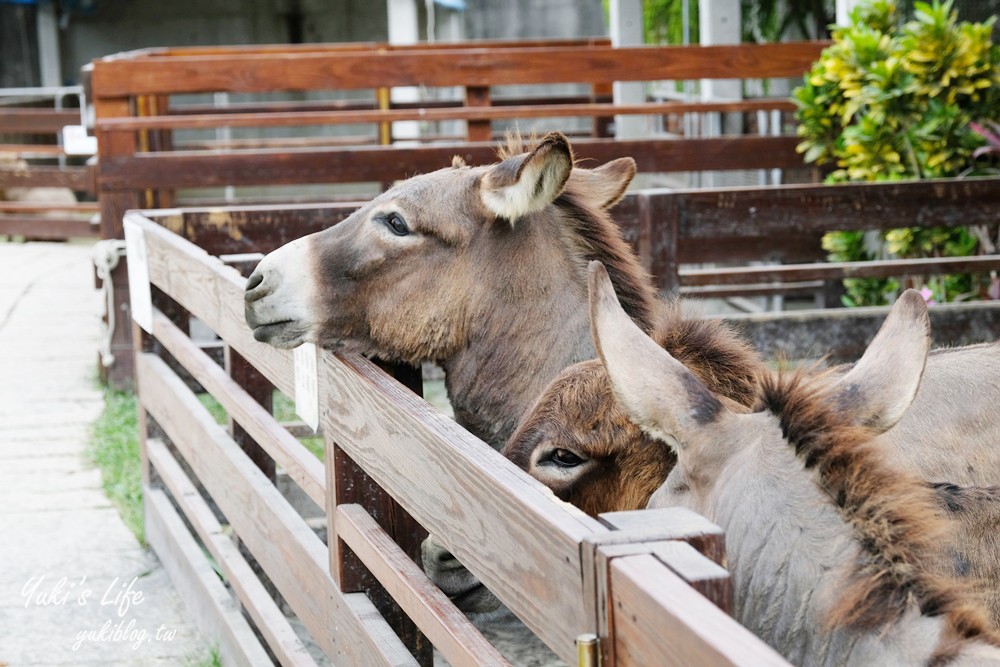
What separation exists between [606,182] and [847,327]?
7.72 feet

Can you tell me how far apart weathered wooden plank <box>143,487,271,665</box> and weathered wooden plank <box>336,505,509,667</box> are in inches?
43.2

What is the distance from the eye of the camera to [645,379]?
213cm

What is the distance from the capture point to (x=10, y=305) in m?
11.4

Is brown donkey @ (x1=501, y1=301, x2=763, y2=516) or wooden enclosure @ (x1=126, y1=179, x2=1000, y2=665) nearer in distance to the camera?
wooden enclosure @ (x1=126, y1=179, x2=1000, y2=665)

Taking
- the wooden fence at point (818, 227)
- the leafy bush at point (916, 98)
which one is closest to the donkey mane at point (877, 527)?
the wooden fence at point (818, 227)

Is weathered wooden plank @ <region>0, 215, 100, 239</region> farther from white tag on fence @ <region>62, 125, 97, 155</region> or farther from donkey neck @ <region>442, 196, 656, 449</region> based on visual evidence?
donkey neck @ <region>442, 196, 656, 449</region>

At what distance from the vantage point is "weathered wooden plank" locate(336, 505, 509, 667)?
2117 millimetres

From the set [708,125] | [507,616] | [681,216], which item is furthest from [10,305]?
[507,616]

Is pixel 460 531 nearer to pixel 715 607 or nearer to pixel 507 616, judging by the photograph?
pixel 715 607

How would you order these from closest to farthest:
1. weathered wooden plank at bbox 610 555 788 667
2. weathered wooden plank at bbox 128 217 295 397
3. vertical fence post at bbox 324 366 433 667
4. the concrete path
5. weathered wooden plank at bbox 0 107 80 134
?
weathered wooden plank at bbox 610 555 788 667 < vertical fence post at bbox 324 366 433 667 < weathered wooden plank at bbox 128 217 295 397 < the concrete path < weathered wooden plank at bbox 0 107 80 134

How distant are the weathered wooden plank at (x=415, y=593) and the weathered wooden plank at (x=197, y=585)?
1097 millimetres

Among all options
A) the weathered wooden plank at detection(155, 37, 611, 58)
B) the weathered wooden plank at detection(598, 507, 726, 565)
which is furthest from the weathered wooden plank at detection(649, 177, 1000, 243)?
the weathered wooden plank at detection(155, 37, 611, 58)

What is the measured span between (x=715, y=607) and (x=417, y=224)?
215cm

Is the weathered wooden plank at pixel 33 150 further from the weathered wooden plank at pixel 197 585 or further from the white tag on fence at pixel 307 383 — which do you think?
the white tag on fence at pixel 307 383
